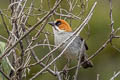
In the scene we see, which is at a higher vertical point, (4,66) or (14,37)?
(14,37)

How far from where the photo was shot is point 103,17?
9.09 metres

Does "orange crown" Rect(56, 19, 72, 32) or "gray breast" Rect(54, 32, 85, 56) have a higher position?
"orange crown" Rect(56, 19, 72, 32)

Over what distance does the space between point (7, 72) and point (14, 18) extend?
0.64 meters

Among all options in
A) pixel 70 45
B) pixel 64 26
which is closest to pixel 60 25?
pixel 64 26

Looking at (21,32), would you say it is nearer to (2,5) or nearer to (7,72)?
(7,72)

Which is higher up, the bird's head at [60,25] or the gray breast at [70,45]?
the bird's head at [60,25]

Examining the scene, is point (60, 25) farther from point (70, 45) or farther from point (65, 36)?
point (70, 45)

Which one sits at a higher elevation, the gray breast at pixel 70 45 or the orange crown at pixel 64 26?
the orange crown at pixel 64 26

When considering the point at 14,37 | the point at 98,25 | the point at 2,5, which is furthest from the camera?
the point at 98,25

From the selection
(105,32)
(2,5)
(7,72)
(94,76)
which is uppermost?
(7,72)

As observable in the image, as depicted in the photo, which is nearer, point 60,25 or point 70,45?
point 60,25

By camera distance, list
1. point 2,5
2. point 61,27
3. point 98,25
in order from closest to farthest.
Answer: point 61,27 → point 2,5 → point 98,25

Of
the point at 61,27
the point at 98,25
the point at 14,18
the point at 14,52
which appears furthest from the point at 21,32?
the point at 98,25

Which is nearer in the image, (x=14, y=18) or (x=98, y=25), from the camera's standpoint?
(x=14, y=18)
